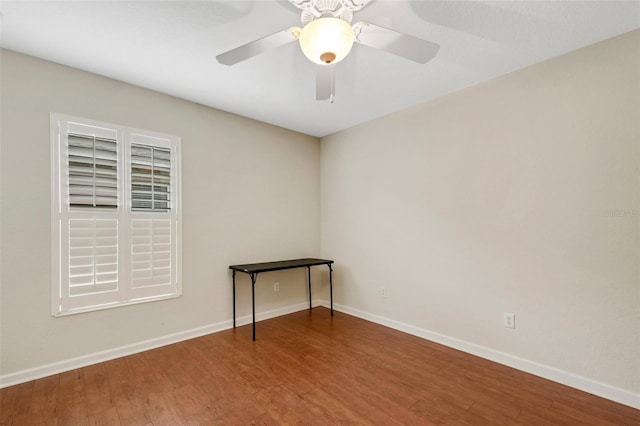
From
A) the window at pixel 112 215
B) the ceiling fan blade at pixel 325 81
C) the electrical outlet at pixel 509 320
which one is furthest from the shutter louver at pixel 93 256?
the electrical outlet at pixel 509 320

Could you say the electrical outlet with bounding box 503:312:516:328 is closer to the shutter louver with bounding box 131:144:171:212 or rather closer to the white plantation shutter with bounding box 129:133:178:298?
the white plantation shutter with bounding box 129:133:178:298

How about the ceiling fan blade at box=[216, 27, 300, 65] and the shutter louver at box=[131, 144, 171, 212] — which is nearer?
the ceiling fan blade at box=[216, 27, 300, 65]

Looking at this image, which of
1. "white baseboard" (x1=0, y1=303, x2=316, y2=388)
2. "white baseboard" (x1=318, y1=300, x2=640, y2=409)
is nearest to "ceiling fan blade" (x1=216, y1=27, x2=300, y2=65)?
"white baseboard" (x1=0, y1=303, x2=316, y2=388)

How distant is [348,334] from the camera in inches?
130

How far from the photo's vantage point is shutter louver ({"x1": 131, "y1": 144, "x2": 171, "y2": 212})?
9.34 ft

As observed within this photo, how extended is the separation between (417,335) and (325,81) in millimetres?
2751

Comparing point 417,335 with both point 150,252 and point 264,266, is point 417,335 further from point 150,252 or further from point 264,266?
point 150,252

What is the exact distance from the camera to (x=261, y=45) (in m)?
1.71

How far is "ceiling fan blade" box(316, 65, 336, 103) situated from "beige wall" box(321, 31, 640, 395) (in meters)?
1.64

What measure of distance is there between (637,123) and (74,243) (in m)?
4.32

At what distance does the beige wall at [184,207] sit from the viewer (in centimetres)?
230

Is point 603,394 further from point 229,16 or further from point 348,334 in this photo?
point 229,16

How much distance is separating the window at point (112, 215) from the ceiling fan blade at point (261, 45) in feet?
5.30

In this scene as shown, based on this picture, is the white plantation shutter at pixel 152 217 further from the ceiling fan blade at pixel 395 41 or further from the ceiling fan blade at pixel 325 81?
the ceiling fan blade at pixel 395 41
